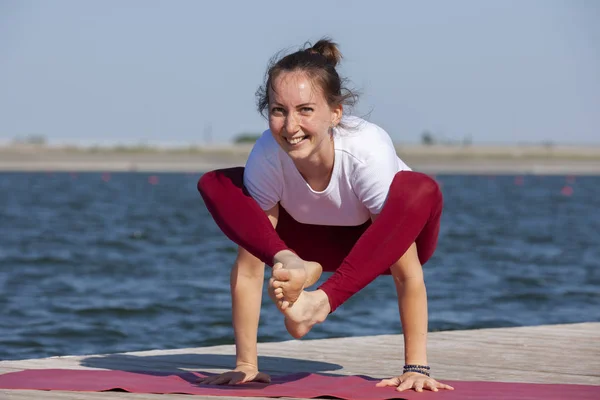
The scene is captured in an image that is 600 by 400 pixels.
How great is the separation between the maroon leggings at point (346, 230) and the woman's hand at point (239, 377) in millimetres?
599

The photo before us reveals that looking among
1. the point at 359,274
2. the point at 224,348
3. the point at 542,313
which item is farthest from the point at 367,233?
the point at 542,313

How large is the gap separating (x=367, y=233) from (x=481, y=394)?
0.82m

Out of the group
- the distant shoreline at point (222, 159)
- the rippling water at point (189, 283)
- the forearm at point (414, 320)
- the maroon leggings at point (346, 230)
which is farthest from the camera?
the distant shoreline at point (222, 159)

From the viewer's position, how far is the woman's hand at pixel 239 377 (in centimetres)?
488

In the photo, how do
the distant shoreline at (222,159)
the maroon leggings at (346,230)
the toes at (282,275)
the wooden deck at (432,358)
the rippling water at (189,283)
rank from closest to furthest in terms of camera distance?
the toes at (282,275) < the maroon leggings at (346,230) < the wooden deck at (432,358) < the rippling water at (189,283) < the distant shoreline at (222,159)

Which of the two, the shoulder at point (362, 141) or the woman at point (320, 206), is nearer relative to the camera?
the woman at point (320, 206)

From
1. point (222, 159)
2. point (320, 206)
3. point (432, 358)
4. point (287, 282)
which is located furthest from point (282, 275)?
point (222, 159)

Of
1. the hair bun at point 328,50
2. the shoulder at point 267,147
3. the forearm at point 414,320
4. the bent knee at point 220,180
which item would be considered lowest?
the forearm at point 414,320

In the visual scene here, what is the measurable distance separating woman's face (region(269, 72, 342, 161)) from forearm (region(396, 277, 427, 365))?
0.75 metres

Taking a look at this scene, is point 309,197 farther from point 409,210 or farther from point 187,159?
point 187,159

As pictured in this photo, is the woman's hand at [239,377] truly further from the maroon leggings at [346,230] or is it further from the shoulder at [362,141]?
the shoulder at [362,141]

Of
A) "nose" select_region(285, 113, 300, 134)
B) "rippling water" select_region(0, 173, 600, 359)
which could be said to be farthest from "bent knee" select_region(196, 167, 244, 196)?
"rippling water" select_region(0, 173, 600, 359)

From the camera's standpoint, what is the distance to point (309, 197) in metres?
4.71

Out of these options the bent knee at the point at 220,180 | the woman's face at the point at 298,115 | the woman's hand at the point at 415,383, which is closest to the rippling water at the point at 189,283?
the bent knee at the point at 220,180
